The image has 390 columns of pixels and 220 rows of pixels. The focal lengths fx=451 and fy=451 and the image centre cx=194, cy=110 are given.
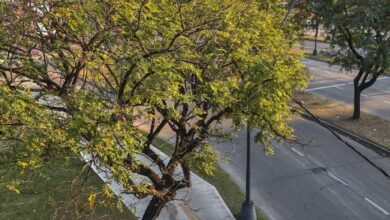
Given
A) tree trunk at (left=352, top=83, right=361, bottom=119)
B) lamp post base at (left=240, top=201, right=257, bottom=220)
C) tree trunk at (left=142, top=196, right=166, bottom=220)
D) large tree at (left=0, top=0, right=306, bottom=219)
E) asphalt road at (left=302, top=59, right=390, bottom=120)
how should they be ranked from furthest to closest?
asphalt road at (left=302, top=59, right=390, bottom=120), tree trunk at (left=352, top=83, right=361, bottom=119), lamp post base at (left=240, top=201, right=257, bottom=220), tree trunk at (left=142, top=196, right=166, bottom=220), large tree at (left=0, top=0, right=306, bottom=219)

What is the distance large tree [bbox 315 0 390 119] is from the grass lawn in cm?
217

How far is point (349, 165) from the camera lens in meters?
14.7

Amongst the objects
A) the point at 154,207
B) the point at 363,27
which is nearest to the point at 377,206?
the point at 154,207

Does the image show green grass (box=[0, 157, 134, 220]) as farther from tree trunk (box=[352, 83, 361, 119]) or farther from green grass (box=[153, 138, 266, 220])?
tree trunk (box=[352, 83, 361, 119])

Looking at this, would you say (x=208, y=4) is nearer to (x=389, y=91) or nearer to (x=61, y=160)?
(x=61, y=160)

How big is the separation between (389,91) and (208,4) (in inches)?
789

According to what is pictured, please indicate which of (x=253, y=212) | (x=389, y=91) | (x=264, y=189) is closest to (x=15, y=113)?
(x=253, y=212)

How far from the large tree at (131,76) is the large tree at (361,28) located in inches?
359

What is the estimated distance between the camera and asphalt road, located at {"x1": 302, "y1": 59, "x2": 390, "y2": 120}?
21375mm

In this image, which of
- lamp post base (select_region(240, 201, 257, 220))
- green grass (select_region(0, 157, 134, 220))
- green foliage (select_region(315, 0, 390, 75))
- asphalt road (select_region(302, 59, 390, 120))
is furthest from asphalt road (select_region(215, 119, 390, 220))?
asphalt road (select_region(302, 59, 390, 120))

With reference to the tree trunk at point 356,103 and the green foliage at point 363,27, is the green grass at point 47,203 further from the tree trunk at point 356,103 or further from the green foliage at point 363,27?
the tree trunk at point 356,103

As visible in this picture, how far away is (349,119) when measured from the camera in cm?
1942

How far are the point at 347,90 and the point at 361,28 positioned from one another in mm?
8394

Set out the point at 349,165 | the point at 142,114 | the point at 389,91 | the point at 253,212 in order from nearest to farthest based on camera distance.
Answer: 1. the point at 142,114
2. the point at 253,212
3. the point at 349,165
4. the point at 389,91
